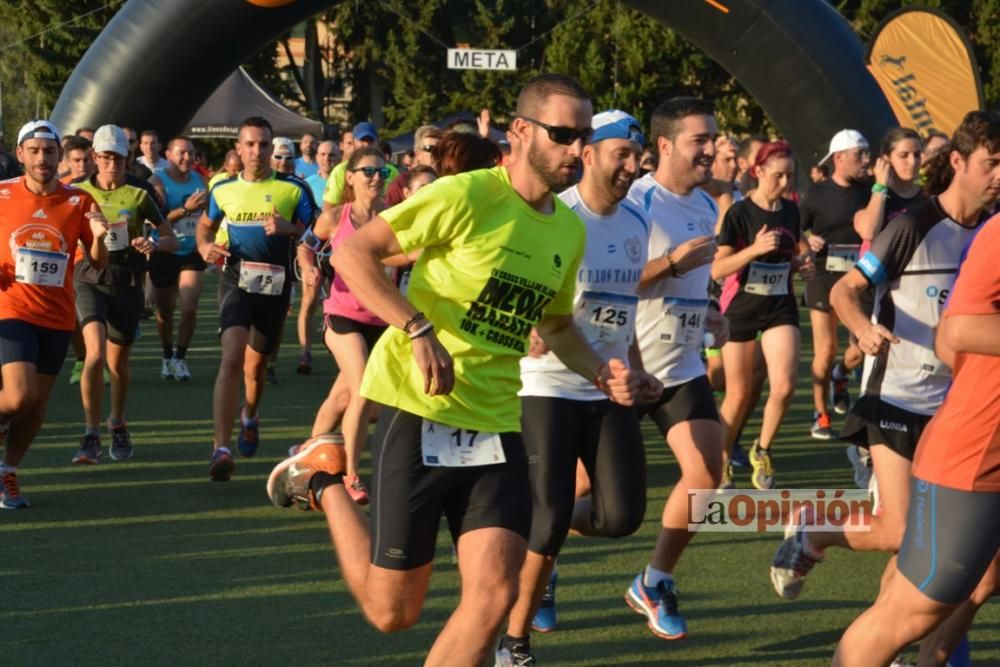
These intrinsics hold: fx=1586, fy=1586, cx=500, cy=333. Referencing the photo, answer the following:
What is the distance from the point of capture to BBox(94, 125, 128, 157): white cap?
32.4 ft

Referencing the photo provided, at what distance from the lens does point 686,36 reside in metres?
18.3

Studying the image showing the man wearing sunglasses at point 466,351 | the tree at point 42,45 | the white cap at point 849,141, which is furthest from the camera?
the tree at point 42,45

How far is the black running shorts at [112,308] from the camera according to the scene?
956 cm

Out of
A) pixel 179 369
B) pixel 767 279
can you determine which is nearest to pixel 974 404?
pixel 767 279

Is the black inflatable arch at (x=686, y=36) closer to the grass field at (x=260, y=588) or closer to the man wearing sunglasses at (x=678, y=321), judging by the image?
the grass field at (x=260, y=588)

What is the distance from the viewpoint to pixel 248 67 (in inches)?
1874

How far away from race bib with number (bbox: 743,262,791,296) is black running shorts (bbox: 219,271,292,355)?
9.08 feet

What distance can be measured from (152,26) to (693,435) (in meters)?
13.2

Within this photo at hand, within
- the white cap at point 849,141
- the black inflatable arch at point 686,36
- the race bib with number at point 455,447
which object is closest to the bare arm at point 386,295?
the race bib with number at point 455,447

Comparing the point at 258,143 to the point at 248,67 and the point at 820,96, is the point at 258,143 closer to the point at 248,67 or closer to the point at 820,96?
the point at 820,96

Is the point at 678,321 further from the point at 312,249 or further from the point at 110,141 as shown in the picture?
the point at 110,141

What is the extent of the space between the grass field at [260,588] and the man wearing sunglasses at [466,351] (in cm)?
118

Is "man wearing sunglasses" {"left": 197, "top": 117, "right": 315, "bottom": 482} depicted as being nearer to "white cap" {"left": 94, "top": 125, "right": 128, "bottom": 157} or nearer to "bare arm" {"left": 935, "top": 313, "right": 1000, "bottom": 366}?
"white cap" {"left": 94, "top": 125, "right": 128, "bottom": 157}

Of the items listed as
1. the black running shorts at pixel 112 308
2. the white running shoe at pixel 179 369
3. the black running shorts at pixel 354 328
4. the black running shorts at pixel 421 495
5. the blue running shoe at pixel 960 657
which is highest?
the black running shorts at pixel 421 495
